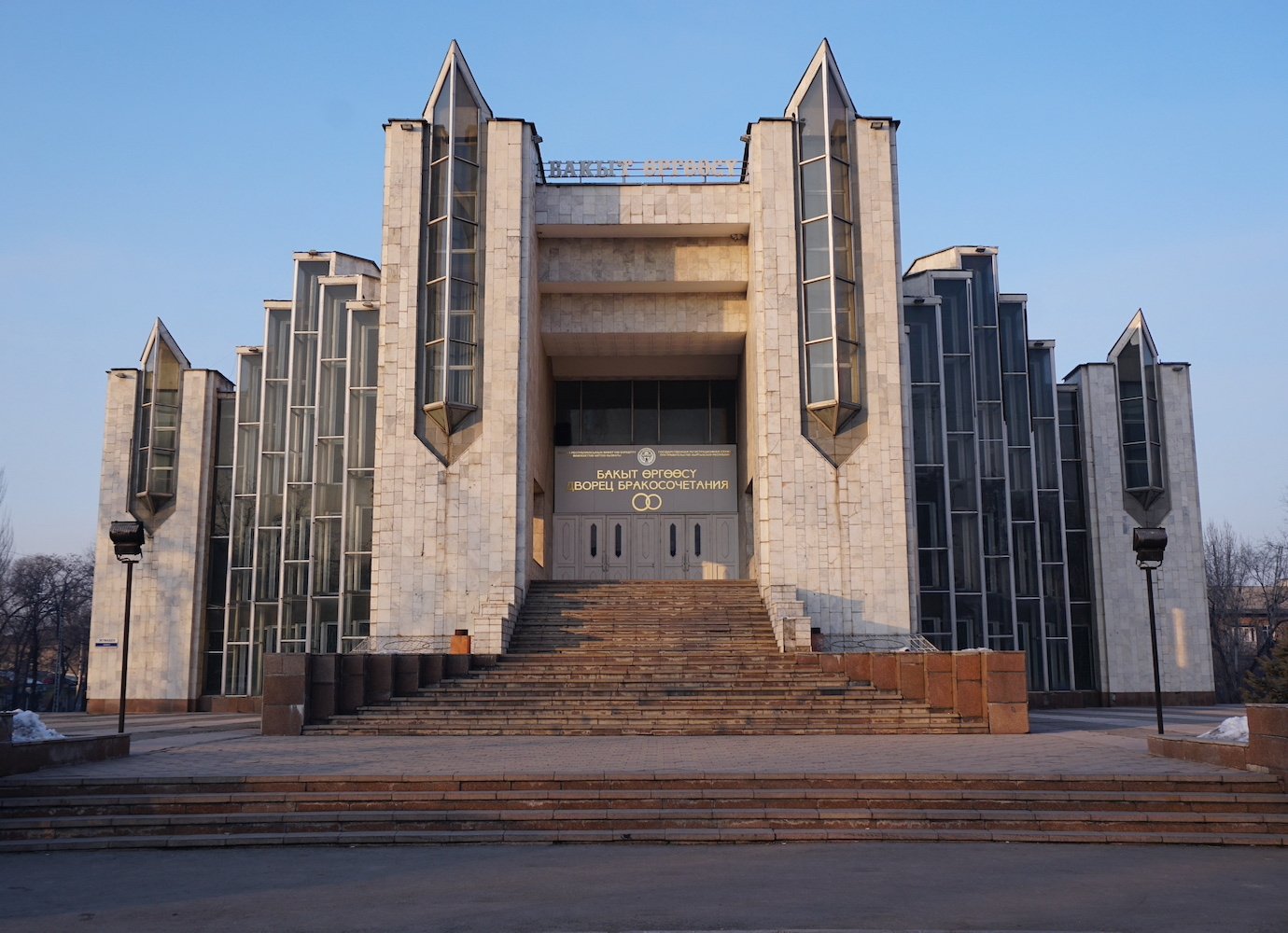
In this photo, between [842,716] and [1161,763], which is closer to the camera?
[1161,763]

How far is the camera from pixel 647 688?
64.0ft

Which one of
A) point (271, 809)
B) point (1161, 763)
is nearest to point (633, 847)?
point (271, 809)

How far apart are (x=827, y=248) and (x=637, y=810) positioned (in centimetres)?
1860

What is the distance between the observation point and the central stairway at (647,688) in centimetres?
1786

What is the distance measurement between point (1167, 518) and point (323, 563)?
22138 millimetres

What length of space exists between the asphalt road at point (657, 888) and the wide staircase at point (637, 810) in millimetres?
266

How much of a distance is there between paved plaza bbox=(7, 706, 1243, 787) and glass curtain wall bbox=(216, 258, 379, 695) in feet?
34.9

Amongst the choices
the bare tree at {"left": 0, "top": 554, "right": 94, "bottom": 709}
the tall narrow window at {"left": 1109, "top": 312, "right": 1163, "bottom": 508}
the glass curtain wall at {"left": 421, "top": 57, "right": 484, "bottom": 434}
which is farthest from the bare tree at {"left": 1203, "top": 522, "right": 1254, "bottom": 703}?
the bare tree at {"left": 0, "top": 554, "right": 94, "bottom": 709}

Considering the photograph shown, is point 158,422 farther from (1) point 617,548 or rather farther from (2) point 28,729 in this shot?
(2) point 28,729

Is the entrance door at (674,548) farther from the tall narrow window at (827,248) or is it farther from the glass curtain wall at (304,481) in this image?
the glass curtain wall at (304,481)

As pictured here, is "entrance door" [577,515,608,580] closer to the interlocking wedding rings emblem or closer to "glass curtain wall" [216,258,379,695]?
the interlocking wedding rings emblem

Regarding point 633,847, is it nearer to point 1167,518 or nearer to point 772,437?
point 772,437

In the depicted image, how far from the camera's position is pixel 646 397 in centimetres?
3297

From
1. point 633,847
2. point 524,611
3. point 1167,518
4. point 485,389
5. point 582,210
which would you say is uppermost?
point 582,210
